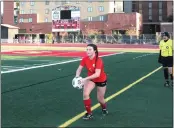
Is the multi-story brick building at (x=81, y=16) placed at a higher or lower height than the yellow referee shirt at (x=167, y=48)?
higher

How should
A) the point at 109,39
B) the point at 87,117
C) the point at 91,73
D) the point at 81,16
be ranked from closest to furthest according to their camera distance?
the point at 87,117 → the point at 91,73 → the point at 109,39 → the point at 81,16

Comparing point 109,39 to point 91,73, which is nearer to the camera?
point 91,73

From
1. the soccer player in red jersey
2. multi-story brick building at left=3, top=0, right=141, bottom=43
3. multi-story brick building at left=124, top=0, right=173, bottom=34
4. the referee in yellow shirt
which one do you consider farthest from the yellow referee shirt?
multi-story brick building at left=124, top=0, right=173, bottom=34

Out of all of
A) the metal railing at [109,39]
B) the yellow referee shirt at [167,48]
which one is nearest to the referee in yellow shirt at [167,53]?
the yellow referee shirt at [167,48]

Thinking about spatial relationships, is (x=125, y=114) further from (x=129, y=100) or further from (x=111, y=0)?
(x=111, y=0)

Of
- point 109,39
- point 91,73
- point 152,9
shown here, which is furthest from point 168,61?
point 152,9

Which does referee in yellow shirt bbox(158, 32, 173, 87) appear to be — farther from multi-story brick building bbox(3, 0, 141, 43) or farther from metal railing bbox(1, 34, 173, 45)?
multi-story brick building bbox(3, 0, 141, 43)

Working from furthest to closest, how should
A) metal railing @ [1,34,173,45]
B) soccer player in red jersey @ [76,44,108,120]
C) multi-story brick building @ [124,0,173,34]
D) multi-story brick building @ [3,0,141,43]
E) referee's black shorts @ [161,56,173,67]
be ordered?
multi-story brick building @ [124,0,173,34] → multi-story brick building @ [3,0,141,43] → metal railing @ [1,34,173,45] → referee's black shorts @ [161,56,173,67] → soccer player in red jersey @ [76,44,108,120]

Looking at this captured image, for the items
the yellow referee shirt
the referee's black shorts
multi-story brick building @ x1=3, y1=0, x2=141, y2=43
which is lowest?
the referee's black shorts

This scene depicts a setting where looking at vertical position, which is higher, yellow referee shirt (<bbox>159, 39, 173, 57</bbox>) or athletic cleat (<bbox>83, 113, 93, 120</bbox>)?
yellow referee shirt (<bbox>159, 39, 173, 57</bbox>)

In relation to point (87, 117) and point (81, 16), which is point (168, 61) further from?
point (81, 16)

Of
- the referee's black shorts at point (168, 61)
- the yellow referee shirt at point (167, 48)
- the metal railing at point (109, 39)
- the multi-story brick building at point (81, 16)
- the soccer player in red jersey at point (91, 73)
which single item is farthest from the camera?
the multi-story brick building at point (81, 16)

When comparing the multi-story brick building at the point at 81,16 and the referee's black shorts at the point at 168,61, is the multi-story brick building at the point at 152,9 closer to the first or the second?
the multi-story brick building at the point at 81,16

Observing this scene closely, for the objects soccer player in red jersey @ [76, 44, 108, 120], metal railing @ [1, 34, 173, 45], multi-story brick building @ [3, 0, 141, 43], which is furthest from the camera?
multi-story brick building @ [3, 0, 141, 43]
